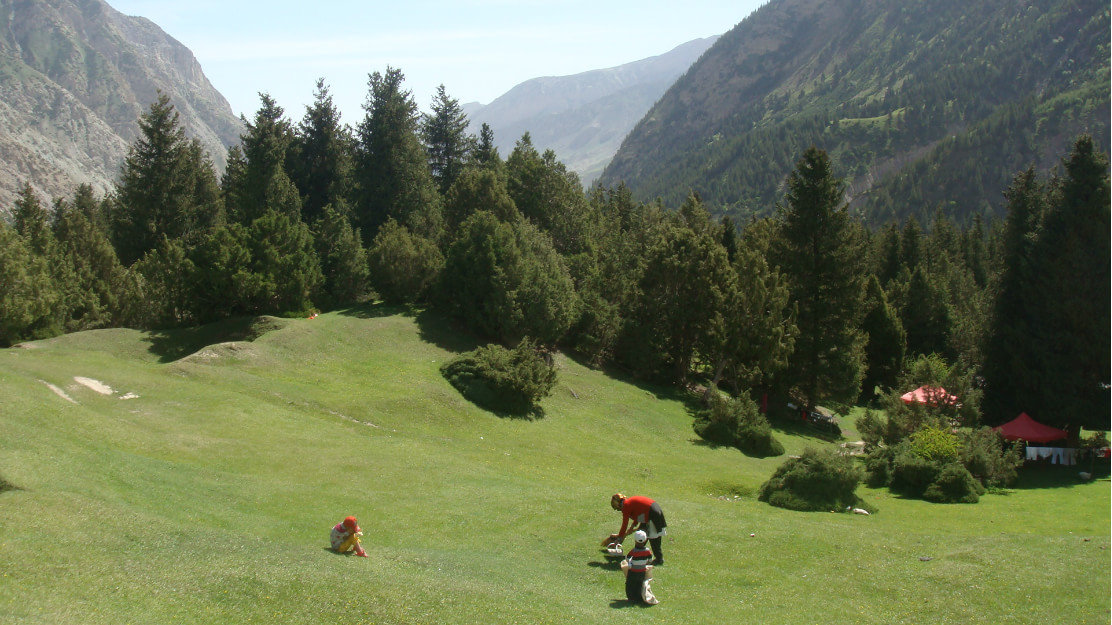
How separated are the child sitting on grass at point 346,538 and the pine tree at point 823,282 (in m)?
42.5

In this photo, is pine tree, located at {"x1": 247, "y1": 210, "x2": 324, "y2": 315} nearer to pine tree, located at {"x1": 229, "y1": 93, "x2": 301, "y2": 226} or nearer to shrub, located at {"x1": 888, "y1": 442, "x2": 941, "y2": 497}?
pine tree, located at {"x1": 229, "y1": 93, "x2": 301, "y2": 226}

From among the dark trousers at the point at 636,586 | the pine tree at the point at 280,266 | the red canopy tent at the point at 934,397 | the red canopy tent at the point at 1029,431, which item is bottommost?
the red canopy tent at the point at 1029,431

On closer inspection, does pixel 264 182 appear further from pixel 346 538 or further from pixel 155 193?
pixel 346 538

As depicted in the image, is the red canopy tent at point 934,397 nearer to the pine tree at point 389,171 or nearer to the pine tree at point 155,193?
the pine tree at point 389,171

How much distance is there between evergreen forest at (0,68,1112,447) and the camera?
4262 centimetres

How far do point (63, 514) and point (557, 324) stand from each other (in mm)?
36608

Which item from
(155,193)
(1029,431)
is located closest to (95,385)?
(1029,431)

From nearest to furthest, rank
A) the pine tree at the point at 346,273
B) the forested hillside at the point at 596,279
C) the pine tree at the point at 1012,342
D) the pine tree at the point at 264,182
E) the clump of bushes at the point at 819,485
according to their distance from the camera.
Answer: the clump of bushes at the point at 819,485, the forested hillside at the point at 596,279, the pine tree at the point at 1012,342, the pine tree at the point at 346,273, the pine tree at the point at 264,182

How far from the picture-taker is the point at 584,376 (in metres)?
50.8

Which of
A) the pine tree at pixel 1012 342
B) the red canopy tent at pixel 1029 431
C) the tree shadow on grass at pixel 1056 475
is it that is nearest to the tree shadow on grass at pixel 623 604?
the tree shadow on grass at pixel 1056 475

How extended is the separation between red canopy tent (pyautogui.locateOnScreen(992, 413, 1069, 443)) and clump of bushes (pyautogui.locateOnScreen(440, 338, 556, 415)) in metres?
23.7

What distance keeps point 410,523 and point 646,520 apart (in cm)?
626

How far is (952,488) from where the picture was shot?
30.1 meters

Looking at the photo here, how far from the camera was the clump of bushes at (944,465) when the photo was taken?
3009cm
